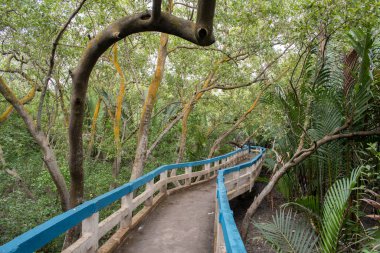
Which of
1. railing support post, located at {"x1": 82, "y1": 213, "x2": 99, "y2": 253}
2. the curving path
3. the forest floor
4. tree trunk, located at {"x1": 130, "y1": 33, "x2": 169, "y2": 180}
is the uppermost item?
tree trunk, located at {"x1": 130, "y1": 33, "x2": 169, "y2": 180}

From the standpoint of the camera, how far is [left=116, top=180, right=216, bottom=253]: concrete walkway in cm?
478

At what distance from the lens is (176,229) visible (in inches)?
228

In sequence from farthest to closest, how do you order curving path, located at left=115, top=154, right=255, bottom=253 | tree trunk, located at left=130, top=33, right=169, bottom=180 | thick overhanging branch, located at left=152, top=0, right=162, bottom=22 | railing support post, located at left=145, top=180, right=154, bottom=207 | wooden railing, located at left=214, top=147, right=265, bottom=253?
1. tree trunk, located at left=130, top=33, right=169, bottom=180
2. railing support post, located at left=145, top=180, right=154, bottom=207
3. curving path, located at left=115, top=154, right=255, bottom=253
4. thick overhanging branch, located at left=152, top=0, right=162, bottom=22
5. wooden railing, located at left=214, top=147, right=265, bottom=253

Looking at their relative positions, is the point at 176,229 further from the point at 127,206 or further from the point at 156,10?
the point at 156,10

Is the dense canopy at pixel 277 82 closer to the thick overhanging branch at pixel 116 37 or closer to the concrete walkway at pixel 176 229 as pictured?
the thick overhanging branch at pixel 116 37

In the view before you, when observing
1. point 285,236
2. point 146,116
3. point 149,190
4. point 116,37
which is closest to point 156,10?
point 116,37

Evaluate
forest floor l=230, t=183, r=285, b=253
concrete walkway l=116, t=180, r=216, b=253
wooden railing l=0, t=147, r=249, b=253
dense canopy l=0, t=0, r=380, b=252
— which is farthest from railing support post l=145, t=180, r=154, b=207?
forest floor l=230, t=183, r=285, b=253

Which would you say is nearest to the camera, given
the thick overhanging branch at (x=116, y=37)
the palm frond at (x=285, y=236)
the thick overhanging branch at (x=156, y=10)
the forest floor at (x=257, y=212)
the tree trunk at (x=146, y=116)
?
the thick overhanging branch at (x=116, y=37)

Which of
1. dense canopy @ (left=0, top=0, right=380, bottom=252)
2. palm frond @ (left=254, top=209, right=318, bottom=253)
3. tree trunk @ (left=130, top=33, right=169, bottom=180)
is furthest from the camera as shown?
tree trunk @ (left=130, top=33, right=169, bottom=180)

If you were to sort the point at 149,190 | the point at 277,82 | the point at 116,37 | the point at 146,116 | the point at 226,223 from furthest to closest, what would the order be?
the point at 146,116, the point at 277,82, the point at 149,190, the point at 116,37, the point at 226,223

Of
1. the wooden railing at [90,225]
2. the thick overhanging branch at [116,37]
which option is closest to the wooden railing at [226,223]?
the wooden railing at [90,225]

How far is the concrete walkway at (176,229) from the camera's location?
478cm

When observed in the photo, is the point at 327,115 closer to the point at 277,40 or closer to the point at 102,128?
the point at 277,40

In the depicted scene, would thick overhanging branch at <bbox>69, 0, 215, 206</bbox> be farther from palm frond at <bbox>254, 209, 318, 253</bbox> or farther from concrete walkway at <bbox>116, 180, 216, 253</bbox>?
palm frond at <bbox>254, 209, 318, 253</bbox>
